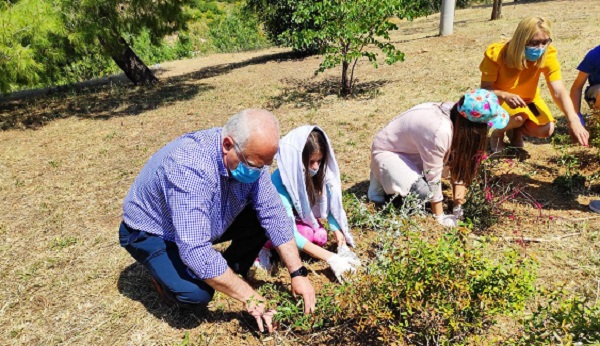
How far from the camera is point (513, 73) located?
3592mm

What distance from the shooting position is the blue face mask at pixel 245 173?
6.31ft

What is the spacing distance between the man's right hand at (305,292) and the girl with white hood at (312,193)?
33cm

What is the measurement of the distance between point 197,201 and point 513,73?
9.53 feet

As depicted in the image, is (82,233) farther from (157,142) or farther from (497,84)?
(497,84)

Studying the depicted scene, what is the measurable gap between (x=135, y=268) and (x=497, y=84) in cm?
313

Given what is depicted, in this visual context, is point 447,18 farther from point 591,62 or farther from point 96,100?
point 96,100

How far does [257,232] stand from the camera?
8.14ft

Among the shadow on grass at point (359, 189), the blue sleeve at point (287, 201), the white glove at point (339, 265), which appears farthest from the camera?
the shadow on grass at point (359, 189)

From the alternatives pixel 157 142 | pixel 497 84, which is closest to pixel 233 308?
pixel 497 84

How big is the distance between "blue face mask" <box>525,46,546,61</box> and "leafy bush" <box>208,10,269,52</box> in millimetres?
13098

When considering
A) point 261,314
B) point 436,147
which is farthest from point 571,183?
point 261,314

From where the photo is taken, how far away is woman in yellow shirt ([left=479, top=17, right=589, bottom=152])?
3.22 m

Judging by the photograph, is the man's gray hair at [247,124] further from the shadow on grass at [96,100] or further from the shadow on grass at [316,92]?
the shadow on grass at [96,100]

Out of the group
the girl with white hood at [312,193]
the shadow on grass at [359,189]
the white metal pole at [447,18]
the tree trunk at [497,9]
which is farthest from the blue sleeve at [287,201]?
the tree trunk at [497,9]
